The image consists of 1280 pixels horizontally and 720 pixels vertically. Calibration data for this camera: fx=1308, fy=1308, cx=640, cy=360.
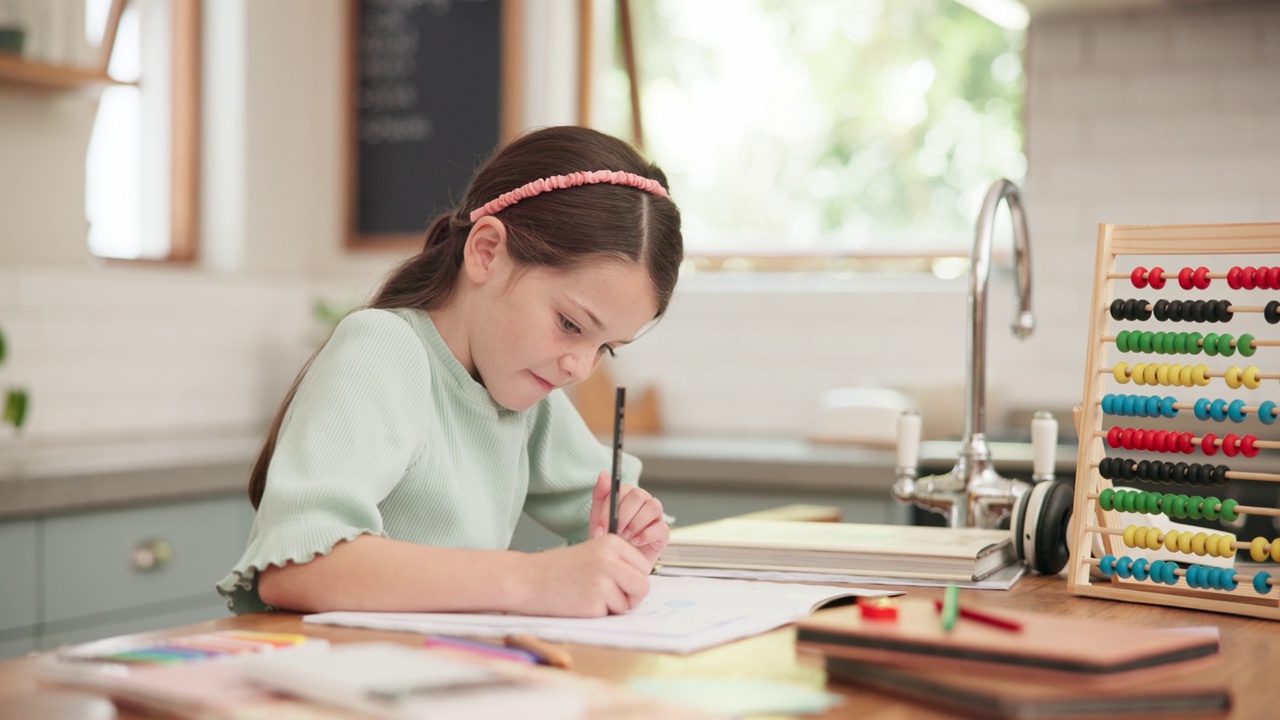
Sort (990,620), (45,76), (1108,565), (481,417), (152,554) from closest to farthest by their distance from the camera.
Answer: (990,620) < (1108,565) < (481,417) < (152,554) < (45,76)

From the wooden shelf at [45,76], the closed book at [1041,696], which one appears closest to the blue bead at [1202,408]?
the closed book at [1041,696]

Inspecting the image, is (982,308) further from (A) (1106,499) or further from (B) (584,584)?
(B) (584,584)

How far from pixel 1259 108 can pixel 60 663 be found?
2920 mm

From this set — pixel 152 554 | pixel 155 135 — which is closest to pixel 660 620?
pixel 152 554

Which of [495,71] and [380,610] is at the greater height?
[495,71]

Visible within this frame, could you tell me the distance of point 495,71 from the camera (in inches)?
147

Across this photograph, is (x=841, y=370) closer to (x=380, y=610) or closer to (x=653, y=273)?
(x=653, y=273)

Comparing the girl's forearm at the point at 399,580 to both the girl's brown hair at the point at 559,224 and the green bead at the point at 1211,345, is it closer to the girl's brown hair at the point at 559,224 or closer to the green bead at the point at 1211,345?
the girl's brown hair at the point at 559,224

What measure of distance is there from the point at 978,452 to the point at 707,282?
2.01 m

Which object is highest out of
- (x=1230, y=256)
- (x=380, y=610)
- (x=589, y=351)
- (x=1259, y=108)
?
(x=1259, y=108)

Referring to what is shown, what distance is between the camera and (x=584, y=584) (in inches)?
44.1

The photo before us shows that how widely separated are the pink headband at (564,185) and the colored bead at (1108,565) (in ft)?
2.06

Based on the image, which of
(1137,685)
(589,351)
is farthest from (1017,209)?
(1137,685)

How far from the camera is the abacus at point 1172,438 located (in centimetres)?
126
